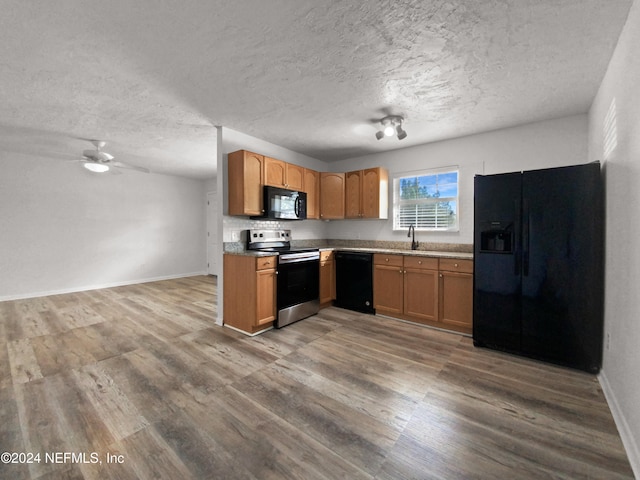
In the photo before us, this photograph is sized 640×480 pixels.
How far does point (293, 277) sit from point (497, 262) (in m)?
2.33

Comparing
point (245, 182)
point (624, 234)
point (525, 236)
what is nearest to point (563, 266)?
point (525, 236)

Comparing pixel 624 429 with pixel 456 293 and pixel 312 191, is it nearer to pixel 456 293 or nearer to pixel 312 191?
pixel 456 293

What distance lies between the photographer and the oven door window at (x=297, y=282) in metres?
3.34

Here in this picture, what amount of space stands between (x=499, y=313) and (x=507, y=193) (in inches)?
48.0

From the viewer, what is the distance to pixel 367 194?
13.9 ft

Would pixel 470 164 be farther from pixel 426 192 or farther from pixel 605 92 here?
pixel 605 92

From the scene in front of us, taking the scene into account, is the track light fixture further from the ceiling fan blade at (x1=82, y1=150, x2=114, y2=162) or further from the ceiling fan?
the ceiling fan blade at (x1=82, y1=150, x2=114, y2=162)

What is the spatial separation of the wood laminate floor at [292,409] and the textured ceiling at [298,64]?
2561mm

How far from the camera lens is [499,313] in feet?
8.79

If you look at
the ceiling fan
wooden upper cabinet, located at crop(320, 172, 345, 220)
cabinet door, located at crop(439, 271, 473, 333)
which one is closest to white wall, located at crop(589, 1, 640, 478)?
cabinet door, located at crop(439, 271, 473, 333)

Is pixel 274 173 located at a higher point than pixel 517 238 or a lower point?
higher

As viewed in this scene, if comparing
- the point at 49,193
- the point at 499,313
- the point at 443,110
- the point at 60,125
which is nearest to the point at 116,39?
the point at 60,125

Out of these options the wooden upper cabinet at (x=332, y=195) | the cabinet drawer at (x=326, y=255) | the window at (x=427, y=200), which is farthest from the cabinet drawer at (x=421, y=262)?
the wooden upper cabinet at (x=332, y=195)

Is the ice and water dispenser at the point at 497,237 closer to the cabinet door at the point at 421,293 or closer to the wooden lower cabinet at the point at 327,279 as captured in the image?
the cabinet door at the point at 421,293
